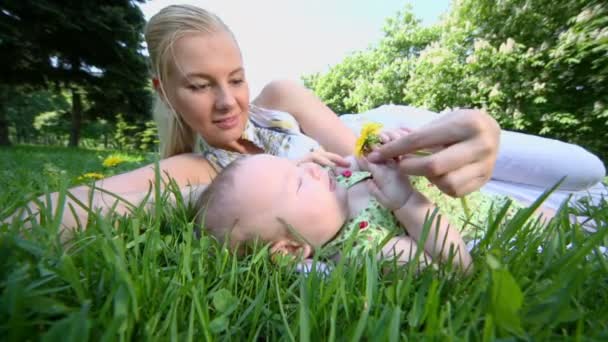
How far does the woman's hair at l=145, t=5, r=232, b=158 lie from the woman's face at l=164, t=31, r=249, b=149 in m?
0.05

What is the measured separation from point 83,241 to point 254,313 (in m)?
0.44

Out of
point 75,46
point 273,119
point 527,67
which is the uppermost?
point 527,67

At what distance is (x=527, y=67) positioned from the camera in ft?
31.7

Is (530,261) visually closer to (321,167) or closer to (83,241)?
(321,167)

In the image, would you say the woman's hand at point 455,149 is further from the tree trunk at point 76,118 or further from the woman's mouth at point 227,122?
the tree trunk at point 76,118

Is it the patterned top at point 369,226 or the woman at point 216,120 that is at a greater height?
the woman at point 216,120

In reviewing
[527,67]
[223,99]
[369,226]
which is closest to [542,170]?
[369,226]

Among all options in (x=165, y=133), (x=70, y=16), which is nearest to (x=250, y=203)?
(x=165, y=133)

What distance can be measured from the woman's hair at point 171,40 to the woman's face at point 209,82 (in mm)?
51

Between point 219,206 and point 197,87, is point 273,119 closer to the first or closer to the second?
point 197,87

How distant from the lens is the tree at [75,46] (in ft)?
30.4

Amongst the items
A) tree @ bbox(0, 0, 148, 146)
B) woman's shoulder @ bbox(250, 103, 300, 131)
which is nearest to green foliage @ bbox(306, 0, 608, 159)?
woman's shoulder @ bbox(250, 103, 300, 131)

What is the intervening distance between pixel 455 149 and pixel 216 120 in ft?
3.98

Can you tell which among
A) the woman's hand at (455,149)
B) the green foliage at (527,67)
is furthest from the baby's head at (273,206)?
the green foliage at (527,67)
